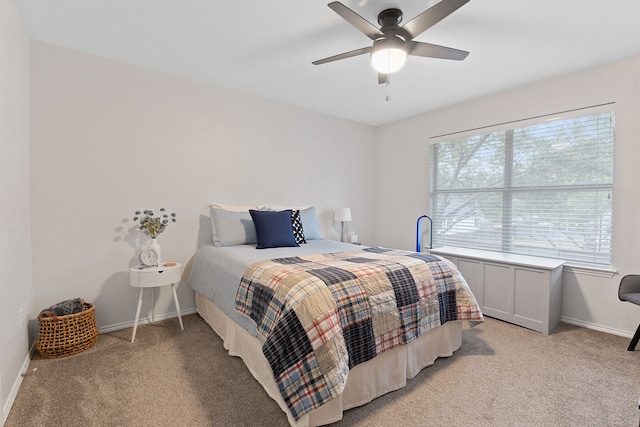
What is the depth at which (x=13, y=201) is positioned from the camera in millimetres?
1934

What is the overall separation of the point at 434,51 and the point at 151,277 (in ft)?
9.19

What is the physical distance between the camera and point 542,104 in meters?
3.14

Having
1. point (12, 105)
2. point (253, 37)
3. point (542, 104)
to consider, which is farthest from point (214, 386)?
point (542, 104)

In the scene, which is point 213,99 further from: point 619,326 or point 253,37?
point 619,326

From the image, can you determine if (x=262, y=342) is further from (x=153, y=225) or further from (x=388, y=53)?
(x=388, y=53)

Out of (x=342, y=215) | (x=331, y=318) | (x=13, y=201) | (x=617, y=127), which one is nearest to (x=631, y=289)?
(x=617, y=127)

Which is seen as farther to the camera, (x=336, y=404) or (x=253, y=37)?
(x=253, y=37)

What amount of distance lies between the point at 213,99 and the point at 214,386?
280 cm

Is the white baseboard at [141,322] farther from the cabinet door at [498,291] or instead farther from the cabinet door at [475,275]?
the cabinet door at [498,291]

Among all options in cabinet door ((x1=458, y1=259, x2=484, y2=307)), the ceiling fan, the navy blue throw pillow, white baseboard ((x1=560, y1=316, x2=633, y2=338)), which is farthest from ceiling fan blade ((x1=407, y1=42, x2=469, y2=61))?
white baseboard ((x1=560, y1=316, x2=633, y2=338))

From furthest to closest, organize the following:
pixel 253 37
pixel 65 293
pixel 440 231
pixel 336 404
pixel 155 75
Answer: pixel 440 231
pixel 155 75
pixel 65 293
pixel 253 37
pixel 336 404

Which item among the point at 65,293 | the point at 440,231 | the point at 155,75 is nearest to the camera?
the point at 65,293

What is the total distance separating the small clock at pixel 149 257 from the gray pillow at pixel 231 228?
1.87ft

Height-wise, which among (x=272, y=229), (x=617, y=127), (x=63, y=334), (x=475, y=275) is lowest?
(x=63, y=334)
